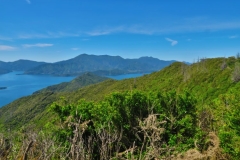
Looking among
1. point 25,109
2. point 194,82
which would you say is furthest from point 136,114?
point 25,109

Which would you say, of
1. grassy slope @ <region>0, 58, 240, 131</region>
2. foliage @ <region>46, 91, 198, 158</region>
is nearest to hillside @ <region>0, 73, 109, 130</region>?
grassy slope @ <region>0, 58, 240, 131</region>

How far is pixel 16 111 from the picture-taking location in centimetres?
15062

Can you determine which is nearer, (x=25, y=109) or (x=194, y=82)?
(x=194, y=82)

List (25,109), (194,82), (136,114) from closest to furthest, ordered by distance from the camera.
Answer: (136,114) → (194,82) → (25,109)

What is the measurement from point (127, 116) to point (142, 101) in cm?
184

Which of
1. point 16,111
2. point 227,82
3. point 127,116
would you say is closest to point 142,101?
point 127,116

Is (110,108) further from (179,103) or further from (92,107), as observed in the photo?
(179,103)

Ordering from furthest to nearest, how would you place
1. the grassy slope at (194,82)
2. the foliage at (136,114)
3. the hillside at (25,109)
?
1. the hillside at (25,109)
2. the grassy slope at (194,82)
3. the foliage at (136,114)

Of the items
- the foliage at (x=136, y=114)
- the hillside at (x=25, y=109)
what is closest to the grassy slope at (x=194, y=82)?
the hillside at (x=25, y=109)

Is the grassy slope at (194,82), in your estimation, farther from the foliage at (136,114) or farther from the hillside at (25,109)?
the foliage at (136,114)

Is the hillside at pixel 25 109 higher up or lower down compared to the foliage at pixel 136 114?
lower down

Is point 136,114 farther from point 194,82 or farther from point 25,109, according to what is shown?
point 25,109

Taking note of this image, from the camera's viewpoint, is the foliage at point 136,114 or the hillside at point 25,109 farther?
the hillside at point 25,109

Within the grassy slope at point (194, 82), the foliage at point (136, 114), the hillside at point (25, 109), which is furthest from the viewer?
the hillside at point (25, 109)
